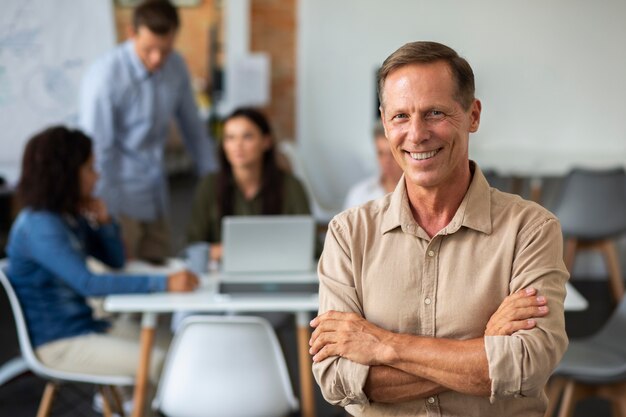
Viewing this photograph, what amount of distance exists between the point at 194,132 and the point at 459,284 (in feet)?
10.5

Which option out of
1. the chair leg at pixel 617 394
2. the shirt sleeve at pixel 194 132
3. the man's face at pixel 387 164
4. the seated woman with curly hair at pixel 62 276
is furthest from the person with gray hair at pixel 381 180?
the chair leg at pixel 617 394

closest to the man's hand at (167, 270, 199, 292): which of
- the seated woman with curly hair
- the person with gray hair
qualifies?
the seated woman with curly hair

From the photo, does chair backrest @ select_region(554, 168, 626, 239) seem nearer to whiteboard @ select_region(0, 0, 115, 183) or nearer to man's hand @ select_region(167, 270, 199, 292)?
man's hand @ select_region(167, 270, 199, 292)

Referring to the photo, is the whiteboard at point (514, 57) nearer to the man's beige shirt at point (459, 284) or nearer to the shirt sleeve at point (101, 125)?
the shirt sleeve at point (101, 125)

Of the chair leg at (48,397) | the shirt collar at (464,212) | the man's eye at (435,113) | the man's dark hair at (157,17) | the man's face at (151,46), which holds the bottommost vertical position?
the chair leg at (48,397)

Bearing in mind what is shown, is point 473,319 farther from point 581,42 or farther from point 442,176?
point 581,42

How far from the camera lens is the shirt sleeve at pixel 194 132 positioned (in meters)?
4.68

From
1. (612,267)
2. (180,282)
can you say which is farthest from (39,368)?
(612,267)

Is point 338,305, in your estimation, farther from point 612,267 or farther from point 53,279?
point 612,267

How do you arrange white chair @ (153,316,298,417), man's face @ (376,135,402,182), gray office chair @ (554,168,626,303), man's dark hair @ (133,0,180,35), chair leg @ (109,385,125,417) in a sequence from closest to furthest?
white chair @ (153,316,298,417)
chair leg @ (109,385,125,417)
man's face @ (376,135,402,182)
man's dark hair @ (133,0,180,35)
gray office chair @ (554,168,626,303)

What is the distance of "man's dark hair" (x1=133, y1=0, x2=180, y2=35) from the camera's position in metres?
4.13

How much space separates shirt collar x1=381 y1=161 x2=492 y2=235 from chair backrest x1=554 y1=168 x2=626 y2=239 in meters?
3.68

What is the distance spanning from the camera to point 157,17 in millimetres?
4129

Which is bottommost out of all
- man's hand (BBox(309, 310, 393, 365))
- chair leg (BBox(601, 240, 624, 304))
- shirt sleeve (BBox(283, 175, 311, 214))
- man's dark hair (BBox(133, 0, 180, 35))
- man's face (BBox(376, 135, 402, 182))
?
chair leg (BBox(601, 240, 624, 304))
